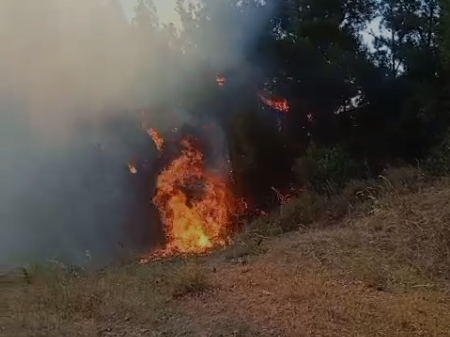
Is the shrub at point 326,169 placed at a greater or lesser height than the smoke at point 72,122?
lesser

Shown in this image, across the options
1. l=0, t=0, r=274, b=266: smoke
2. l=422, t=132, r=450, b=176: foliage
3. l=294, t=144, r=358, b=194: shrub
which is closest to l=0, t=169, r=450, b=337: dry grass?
l=422, t=132, r=450, b=176: foliage

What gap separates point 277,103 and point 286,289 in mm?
9553

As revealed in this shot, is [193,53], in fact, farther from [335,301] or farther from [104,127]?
[335,301]

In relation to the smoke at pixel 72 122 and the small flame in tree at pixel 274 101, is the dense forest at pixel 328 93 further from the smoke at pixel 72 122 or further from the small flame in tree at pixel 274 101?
the smoke at pixel 72 122

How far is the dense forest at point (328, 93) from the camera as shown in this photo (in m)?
13.2

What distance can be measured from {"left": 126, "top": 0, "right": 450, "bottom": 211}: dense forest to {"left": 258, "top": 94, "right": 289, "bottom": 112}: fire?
0.37 ft

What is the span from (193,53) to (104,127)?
366 centimetres

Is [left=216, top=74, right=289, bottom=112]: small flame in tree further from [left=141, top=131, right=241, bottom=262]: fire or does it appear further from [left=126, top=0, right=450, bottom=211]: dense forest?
[left=141, top=131, right=241, bottom=262]: fire

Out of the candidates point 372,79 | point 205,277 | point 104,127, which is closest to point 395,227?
point 205,277

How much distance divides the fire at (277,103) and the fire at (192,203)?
224 cm

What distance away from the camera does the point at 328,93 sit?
14.4 m

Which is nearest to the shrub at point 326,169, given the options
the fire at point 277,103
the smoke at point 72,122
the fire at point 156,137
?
the fire at point 277,103

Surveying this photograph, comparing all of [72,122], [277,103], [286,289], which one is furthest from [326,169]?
→ [286,289]

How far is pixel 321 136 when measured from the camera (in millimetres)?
14820
